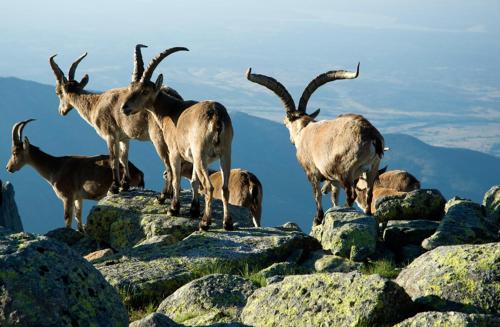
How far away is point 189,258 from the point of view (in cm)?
1278

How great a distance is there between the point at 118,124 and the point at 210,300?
10.7m

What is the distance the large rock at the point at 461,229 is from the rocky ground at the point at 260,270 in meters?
0.02

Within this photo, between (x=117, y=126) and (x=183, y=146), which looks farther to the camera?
(x=117, y=126)

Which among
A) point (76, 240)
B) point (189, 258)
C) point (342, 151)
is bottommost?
point (76, 240)

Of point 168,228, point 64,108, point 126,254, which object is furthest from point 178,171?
point 64,108

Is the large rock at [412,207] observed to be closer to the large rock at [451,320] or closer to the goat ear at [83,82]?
the large rock at [451,320]

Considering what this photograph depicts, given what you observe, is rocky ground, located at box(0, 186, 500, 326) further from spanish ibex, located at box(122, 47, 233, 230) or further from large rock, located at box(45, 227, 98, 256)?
spanish ibex, located at box(122, 47, 233, 230)

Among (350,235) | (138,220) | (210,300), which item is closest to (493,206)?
(350,235)

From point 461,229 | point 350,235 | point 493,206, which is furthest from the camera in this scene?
point 493,206

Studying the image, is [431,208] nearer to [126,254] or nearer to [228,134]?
[228,134]

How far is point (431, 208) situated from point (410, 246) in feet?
7.82

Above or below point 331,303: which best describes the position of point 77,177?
below

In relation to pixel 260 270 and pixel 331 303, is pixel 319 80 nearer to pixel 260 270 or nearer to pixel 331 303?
pixel 260 270

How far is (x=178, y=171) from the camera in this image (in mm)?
16469
